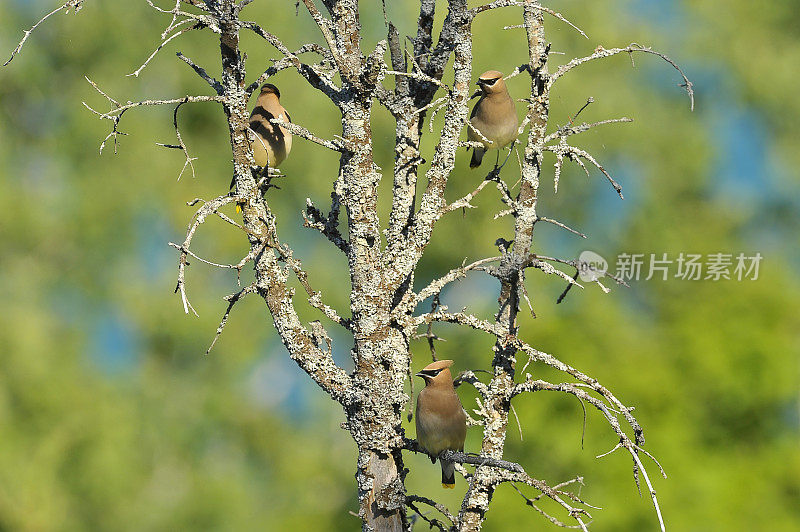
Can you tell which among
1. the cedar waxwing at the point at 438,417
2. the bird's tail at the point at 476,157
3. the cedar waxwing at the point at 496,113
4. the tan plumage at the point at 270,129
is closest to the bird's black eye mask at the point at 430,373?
the cedar waxwing at the point at 438,417

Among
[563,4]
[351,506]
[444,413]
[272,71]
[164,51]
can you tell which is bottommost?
[444,413]

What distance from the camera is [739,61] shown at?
2928 centimetres

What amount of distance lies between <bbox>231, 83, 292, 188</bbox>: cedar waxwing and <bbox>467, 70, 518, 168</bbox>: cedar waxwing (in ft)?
3.68

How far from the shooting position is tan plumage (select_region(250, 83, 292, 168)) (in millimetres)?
5586

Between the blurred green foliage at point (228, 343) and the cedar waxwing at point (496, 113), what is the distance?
11112 millimetres

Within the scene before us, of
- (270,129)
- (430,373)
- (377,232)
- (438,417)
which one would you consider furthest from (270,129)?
(438,417)

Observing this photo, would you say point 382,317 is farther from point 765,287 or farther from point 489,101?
point 765,287

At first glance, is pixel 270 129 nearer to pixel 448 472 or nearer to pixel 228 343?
pixel 448 472

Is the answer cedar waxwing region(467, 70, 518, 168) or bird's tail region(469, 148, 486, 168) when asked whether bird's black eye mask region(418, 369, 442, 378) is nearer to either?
cedar waxwing region(467, 70, 518, 168)

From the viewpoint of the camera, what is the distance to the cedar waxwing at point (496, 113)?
5.50 meters

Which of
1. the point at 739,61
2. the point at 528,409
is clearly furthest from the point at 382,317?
the point at 739,61

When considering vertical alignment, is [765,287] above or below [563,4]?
below

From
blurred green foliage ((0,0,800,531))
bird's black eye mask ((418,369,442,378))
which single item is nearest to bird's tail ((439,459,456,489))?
bird's black eye mask ((418,369,442,378))

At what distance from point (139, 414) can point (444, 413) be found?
13549 mm
